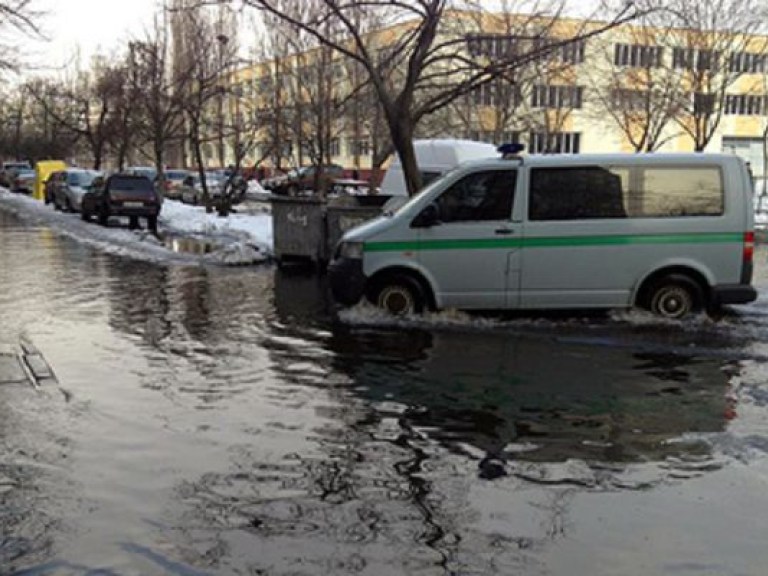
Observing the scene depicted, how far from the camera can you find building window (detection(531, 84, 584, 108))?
136 feet

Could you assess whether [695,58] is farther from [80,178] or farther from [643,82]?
[80,178]

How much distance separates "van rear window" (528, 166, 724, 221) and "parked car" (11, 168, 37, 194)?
50.2 m

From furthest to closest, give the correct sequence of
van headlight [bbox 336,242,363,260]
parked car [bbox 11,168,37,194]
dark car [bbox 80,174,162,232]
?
parked car [bbox 11,168,37,194], dark car [bbox 80,174,162,232], van headlight [bbox 336,242,363,260]

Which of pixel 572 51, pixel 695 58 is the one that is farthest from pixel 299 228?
pixel 695 58

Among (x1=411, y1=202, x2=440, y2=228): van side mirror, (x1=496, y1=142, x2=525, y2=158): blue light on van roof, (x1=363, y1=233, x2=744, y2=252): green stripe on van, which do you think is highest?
(x1=496, y1=142, x2=525, y2=158): blue light on van roof

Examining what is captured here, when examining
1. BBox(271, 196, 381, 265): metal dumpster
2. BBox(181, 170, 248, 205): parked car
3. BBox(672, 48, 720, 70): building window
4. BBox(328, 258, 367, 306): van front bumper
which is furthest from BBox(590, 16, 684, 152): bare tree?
BBox(328, 258, 367, 306): van front bumper

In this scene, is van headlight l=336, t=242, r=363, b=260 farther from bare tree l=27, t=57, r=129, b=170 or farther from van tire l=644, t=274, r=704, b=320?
bare tree l=27, t=57, r=129, b=170

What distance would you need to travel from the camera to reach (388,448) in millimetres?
5793

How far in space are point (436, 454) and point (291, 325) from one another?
16.6 feet

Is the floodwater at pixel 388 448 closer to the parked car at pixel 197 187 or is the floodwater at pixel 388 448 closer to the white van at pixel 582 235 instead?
the white van at pixel 582 235

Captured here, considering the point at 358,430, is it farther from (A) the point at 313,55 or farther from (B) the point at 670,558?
(A) the point at 313,55

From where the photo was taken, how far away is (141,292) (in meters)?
13.0

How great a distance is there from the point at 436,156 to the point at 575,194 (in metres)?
8.74

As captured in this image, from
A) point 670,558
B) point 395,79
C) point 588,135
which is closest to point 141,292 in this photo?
point 670,558
